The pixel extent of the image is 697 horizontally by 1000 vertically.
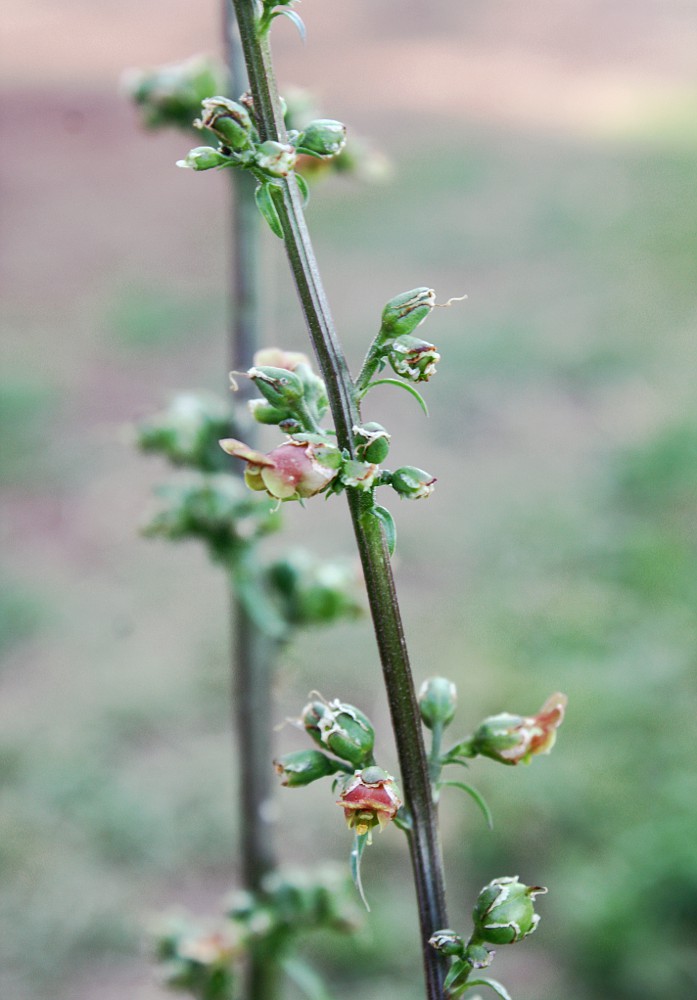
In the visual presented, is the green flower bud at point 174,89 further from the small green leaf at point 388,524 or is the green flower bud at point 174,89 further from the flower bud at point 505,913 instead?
the flower bud at point 505,913

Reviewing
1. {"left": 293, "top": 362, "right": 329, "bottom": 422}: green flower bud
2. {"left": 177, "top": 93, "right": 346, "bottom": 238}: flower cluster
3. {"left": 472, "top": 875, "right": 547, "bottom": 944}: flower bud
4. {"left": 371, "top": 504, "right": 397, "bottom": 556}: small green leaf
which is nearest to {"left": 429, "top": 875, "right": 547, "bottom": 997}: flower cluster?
{"left": 472, "top": 875, "right": 547, "bottom": 944}: flower bud

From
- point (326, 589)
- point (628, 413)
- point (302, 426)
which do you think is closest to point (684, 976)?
point (326, 589)

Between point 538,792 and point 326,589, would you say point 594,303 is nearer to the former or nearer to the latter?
point 538,792

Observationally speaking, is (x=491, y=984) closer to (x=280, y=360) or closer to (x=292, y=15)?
(x=280, y=360)

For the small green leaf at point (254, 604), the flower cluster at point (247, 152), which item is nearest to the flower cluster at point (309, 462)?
the flower cluster at point (247, 152)

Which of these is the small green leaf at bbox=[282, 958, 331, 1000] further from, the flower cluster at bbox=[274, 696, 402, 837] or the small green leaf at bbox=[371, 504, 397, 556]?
the small green leaf at bbox=[371, 504, 397, 556]

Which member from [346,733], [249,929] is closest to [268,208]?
[346,733]
